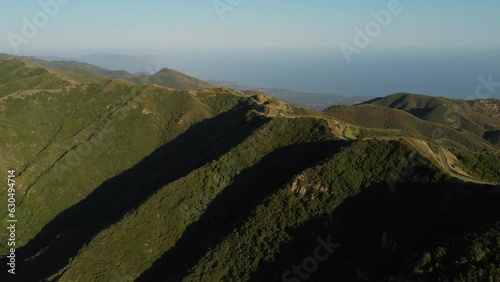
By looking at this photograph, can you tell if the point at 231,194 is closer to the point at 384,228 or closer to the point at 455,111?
Answer: the point at 384,228

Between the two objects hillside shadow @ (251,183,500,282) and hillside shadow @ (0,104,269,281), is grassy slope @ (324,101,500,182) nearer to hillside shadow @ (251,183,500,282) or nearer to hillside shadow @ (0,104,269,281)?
hillside shadow @ (251,183,500,282)

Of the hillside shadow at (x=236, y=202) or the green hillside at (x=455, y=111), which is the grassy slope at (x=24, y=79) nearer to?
the hillside shadow at (x=236, y=202)

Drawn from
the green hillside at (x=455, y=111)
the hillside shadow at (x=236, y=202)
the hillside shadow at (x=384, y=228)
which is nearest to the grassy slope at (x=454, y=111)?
the green hillside at (x=455, y=111)

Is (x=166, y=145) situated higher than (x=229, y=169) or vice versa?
(x=229, y=169)

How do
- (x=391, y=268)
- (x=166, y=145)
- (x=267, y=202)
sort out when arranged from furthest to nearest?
(x=166, y=145), (x=267, y=202), (x=391, y=268)

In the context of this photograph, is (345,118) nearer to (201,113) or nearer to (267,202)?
(201,113)

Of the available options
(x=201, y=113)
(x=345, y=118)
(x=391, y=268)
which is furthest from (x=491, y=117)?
(x=391, y=268)

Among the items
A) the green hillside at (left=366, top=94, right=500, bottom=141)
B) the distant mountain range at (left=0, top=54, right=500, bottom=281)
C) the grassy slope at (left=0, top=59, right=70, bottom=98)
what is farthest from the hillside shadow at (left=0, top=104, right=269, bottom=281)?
the green hillside at (left=366, top=94, right=500, bottom=141)
